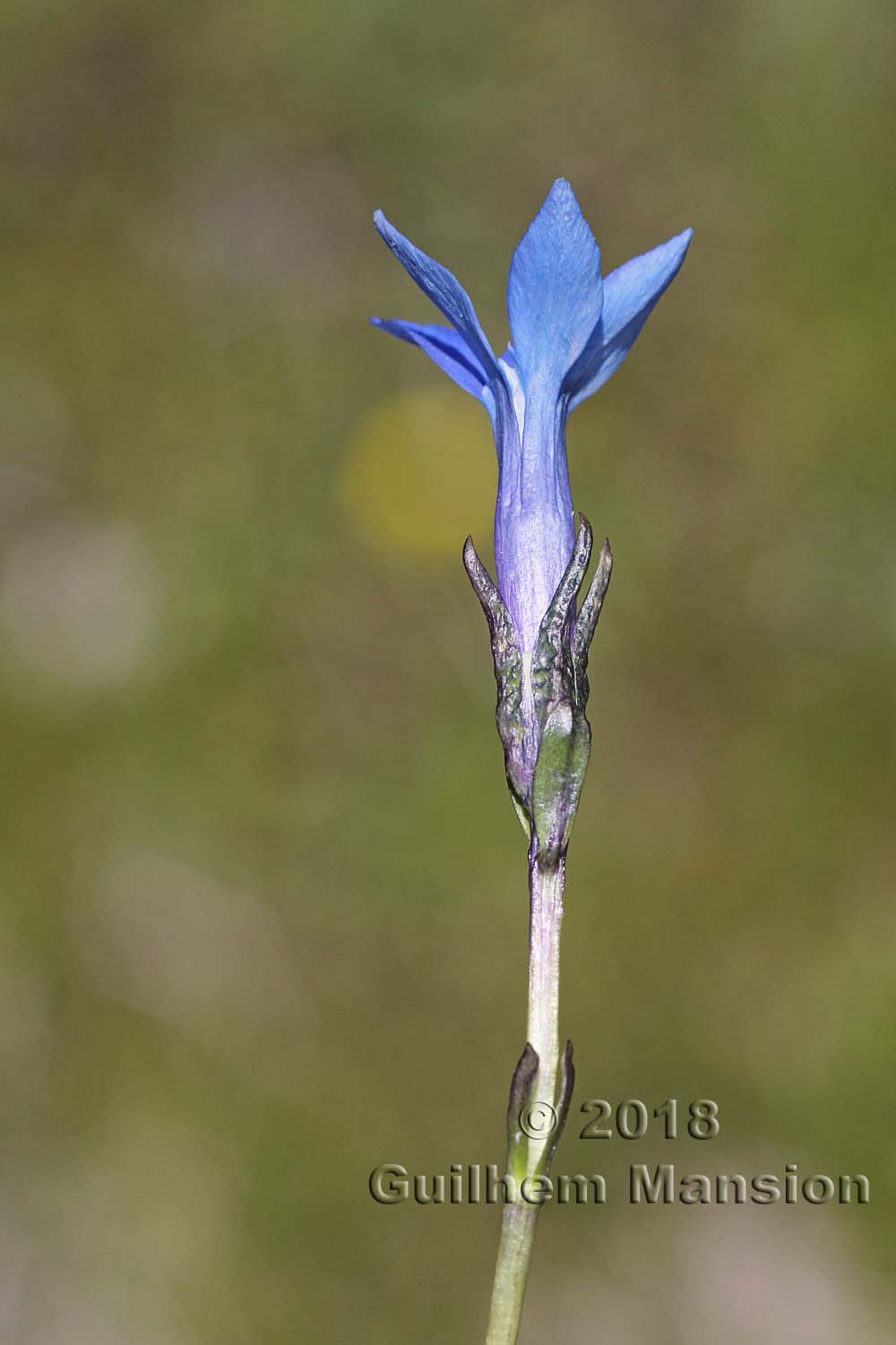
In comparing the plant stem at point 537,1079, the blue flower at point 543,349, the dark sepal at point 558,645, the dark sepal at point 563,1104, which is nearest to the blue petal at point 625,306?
the blue flower at point 543,349

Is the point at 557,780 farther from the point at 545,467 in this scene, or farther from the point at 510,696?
the point at 545,467

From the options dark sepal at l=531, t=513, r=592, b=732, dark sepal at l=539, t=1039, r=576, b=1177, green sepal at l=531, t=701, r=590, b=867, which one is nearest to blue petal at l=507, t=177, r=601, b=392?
dark sepal at l=531, t=513, r=592, b=732

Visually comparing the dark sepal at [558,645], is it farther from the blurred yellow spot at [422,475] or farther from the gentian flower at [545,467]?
the blurred yellow spot at [422,475]

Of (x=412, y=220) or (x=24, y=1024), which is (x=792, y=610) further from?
(x=24, y=1024)

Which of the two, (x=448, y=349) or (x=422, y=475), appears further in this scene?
(x=422, y=475)

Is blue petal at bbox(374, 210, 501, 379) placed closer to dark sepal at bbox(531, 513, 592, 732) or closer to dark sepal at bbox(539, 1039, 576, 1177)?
dark sepal at bbox(531, 513, 592, 732)

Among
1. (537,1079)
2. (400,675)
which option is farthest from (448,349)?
(400,675)
